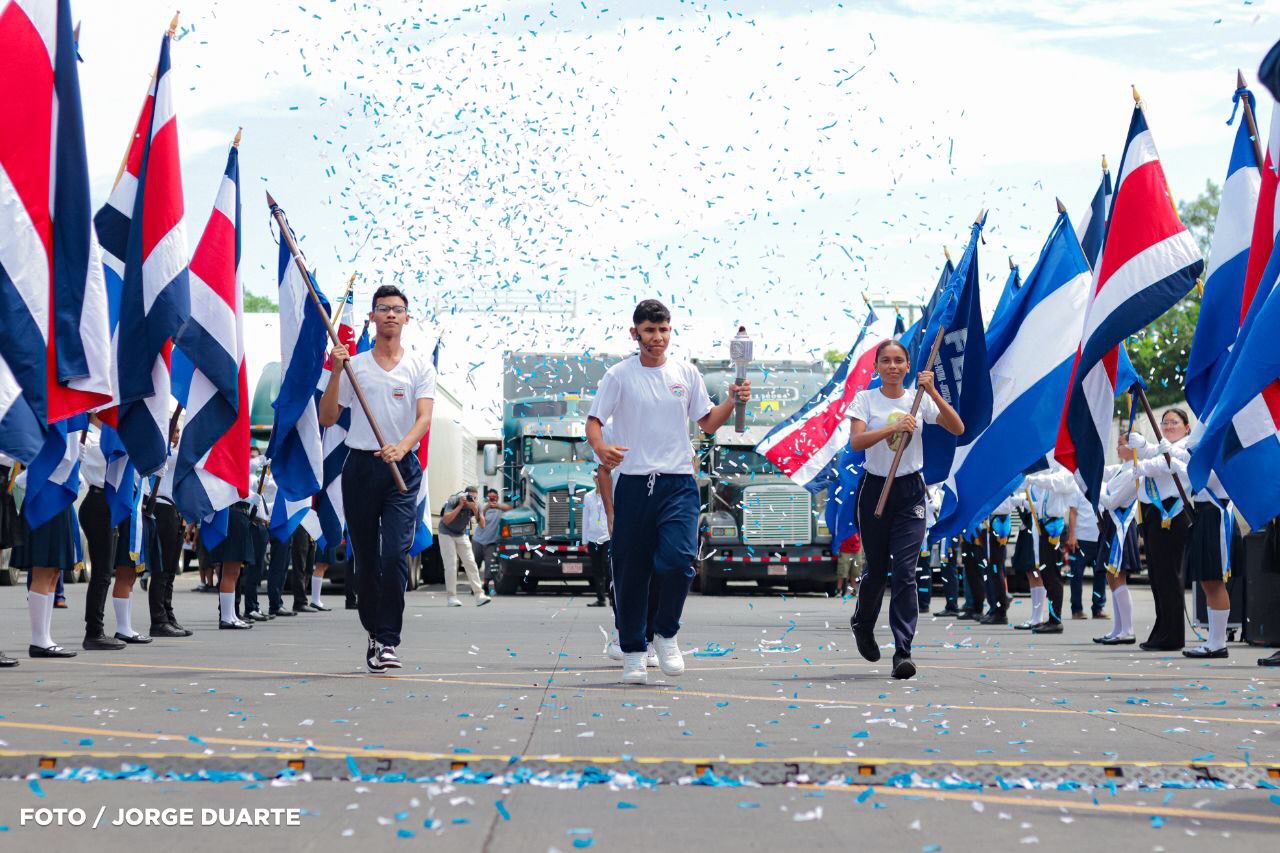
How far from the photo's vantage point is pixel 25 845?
4.07m

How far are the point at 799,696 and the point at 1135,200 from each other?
496 centimetres

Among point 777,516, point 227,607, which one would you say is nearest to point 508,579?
point 777,516

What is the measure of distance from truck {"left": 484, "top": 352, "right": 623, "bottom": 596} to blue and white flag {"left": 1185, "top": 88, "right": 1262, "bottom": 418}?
17.1m

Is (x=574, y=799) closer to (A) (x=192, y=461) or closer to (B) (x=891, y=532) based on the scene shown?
(B) (x=891, y=532)

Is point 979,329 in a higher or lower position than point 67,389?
higher

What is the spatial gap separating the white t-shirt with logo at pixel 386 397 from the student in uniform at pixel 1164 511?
18.6 ft

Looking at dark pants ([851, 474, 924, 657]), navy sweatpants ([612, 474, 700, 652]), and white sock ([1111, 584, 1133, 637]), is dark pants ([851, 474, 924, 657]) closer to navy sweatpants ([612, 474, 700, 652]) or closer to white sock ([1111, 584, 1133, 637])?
navy sweatpants ([612, 474, 700, 652])

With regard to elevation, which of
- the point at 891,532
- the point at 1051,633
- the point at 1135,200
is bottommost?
the point at 1051,633

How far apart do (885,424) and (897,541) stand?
0.73m

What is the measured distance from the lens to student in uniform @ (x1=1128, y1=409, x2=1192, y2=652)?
1232cm

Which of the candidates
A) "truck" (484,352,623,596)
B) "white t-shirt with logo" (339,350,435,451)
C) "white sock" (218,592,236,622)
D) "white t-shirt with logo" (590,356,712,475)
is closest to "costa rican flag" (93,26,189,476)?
"white t-shirt with logo" (339,350,435,451)

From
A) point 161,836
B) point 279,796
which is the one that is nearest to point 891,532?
point 279,796

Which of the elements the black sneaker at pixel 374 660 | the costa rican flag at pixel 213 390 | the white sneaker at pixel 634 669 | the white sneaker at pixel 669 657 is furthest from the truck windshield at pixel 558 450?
the white sneaker at pixel 634 669

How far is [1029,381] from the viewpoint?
1271 cm
